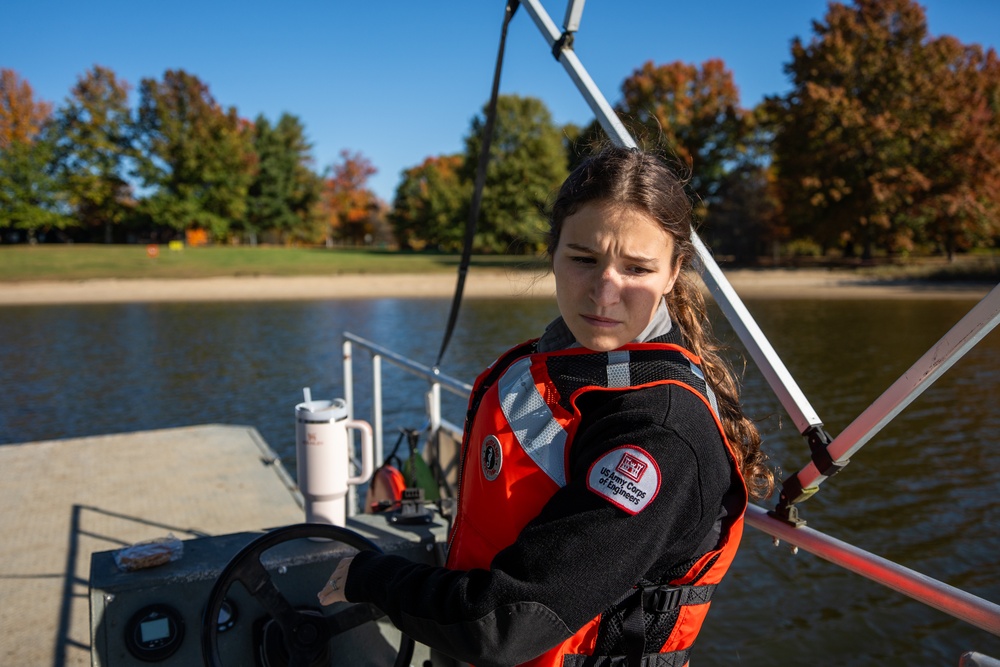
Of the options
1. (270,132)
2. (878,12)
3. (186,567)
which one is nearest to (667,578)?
(186,567)

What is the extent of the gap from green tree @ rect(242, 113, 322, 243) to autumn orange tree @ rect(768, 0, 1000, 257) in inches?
1628

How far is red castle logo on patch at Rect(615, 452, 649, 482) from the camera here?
48.2 inches

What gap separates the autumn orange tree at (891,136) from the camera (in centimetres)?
4053

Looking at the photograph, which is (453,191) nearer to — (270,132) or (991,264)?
(270,132)

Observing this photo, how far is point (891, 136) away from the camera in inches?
1598

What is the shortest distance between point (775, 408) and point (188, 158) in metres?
56.8

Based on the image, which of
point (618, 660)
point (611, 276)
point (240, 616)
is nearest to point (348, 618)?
point (240, 616)

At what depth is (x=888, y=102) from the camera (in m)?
42.0

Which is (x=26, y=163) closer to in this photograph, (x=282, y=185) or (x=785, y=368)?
(x=282, y=185)

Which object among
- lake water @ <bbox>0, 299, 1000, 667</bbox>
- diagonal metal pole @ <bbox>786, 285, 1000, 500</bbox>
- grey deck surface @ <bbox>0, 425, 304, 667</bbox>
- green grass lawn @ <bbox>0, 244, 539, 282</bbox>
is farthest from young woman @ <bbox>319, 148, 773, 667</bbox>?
green grass lawn @ <bbox>0, 244, 539, 282</bbox>

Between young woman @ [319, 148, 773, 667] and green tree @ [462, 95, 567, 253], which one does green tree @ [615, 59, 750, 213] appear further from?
young woman @ [319, 148, 773, 667]

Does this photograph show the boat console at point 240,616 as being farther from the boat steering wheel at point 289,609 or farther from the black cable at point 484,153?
the black cable at point 484,153

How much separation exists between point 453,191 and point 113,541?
204 feet

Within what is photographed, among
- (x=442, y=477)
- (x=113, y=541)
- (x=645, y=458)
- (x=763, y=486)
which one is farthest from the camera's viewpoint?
(x=113, y=541)
